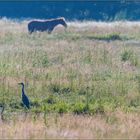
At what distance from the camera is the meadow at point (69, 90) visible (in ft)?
35.2

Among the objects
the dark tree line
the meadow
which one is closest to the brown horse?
the meadow

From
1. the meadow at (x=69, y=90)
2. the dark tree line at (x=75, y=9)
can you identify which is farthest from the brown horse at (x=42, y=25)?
the dark tree line at (x=75, y=9)

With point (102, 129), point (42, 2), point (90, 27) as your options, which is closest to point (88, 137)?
point (102, 129)

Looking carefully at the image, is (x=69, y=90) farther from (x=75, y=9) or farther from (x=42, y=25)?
(x=75, y=9)

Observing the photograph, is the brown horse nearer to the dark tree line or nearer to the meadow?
the meadow

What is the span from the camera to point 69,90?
1591 cm

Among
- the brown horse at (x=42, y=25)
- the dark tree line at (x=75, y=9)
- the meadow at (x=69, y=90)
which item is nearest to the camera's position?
the meadow at (x=69, y=90)

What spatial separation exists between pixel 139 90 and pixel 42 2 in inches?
1909

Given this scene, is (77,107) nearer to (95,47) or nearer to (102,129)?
(102,129)

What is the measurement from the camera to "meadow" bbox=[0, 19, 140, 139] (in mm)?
10742

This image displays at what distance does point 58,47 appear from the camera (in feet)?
87.4

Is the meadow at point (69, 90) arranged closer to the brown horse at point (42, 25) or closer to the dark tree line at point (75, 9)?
the brown horse at point (42, 25)

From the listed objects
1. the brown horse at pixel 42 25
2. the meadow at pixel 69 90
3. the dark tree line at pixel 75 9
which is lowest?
the meadow at pixel 69 90

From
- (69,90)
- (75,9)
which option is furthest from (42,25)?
(69,90)
